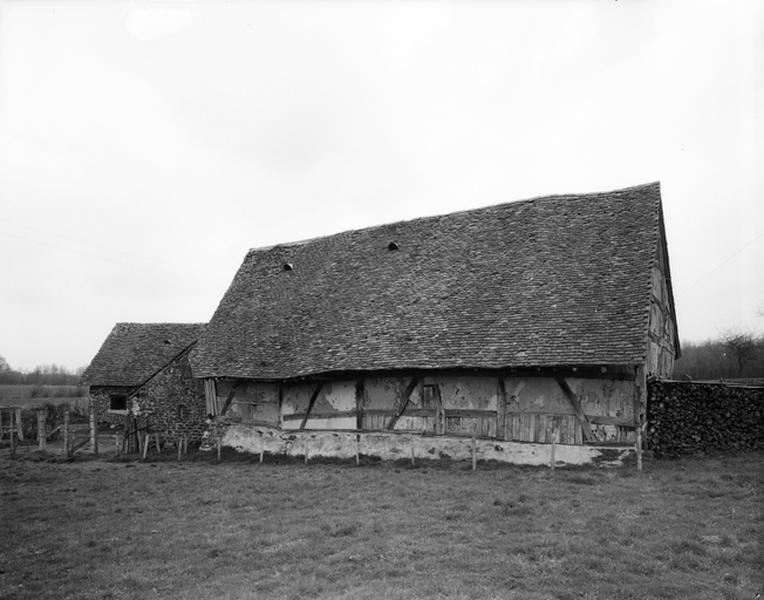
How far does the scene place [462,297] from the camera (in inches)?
691

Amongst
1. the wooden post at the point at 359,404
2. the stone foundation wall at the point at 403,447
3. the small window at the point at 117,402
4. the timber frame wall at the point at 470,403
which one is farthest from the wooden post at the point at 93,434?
the wooden post at the point at 359,404

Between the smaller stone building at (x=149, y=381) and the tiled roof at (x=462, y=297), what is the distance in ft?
10.1

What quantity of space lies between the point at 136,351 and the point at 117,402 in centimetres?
306

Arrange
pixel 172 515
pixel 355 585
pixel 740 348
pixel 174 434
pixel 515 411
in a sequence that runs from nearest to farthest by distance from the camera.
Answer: pixel 355 585 < pixel 172 515 < pixel 515 411 < pixel 174 434 < pixel 740 348

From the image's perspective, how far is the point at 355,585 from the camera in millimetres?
7105

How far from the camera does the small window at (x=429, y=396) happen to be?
52.7 feet

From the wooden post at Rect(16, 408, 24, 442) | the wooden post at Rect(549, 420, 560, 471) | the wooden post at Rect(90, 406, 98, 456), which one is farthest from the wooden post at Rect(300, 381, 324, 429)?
the wooden post at Rect(16, 408, 24, 442)

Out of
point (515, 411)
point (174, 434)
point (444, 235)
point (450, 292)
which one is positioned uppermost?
point (444, 235)

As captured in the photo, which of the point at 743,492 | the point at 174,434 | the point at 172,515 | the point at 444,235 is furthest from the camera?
the point at 174,434

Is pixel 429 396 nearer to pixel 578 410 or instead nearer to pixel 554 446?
pixel 554 446

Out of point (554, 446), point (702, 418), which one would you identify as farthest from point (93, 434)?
point (702, 418)

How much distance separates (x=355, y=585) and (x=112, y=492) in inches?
364

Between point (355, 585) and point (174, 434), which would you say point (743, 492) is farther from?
point (174, 434)

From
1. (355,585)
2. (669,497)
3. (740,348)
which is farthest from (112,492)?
(740,348)
